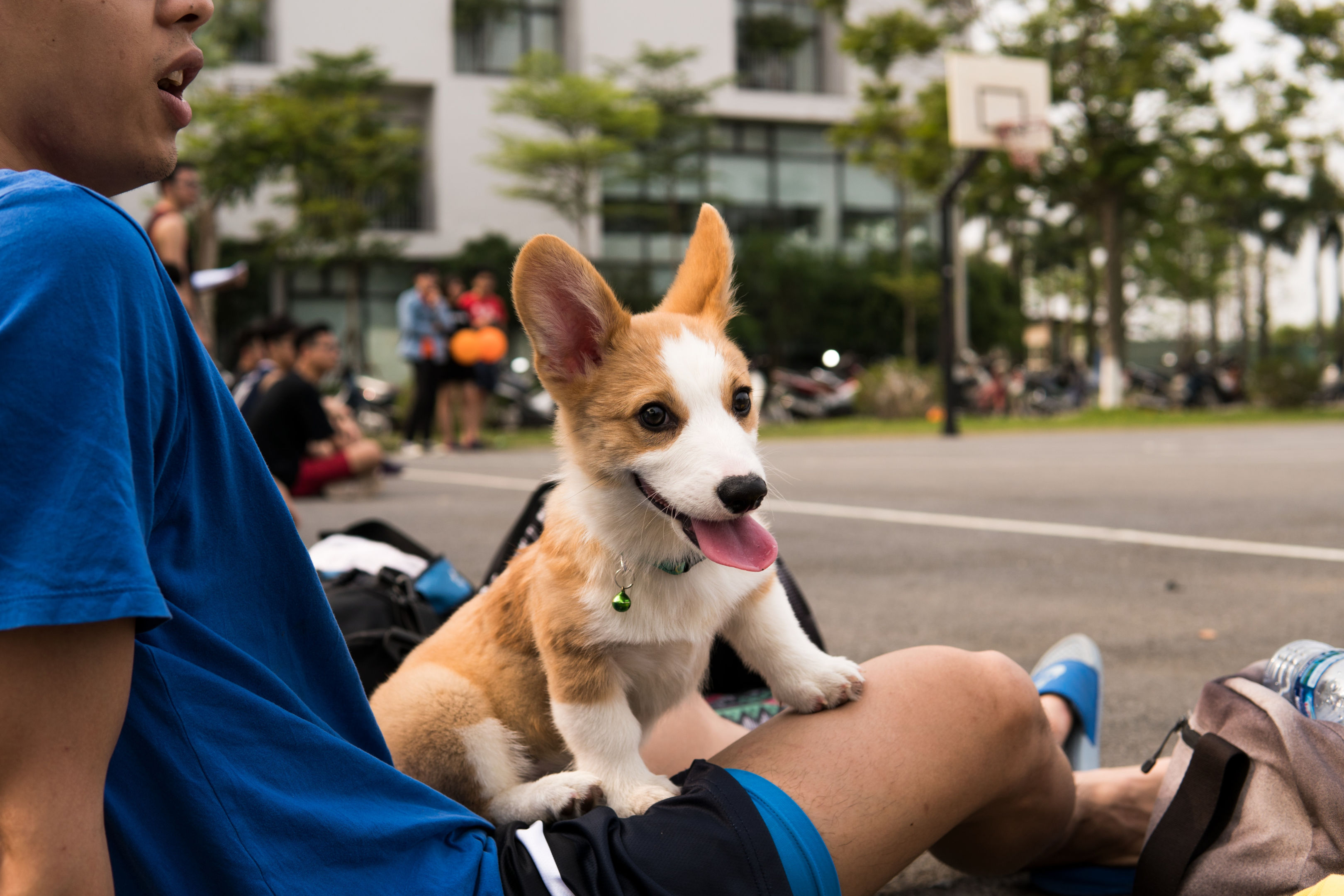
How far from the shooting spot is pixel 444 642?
2137 mm

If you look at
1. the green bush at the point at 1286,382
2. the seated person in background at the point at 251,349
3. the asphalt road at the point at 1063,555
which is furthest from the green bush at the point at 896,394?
the seated person in background at the point at 251,349

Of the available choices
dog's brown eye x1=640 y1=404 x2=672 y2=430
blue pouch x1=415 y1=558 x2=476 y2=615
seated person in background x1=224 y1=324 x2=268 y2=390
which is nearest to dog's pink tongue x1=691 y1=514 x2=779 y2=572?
dog's brown eye x1=640 y1=404 x2=672 y2=430

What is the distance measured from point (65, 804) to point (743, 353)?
4.81 feet

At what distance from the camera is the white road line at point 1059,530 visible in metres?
5.96

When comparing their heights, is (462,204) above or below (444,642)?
above

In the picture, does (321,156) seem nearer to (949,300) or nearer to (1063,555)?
(949,300)

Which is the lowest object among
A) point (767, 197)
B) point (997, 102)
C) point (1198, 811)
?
point (1198, 811)

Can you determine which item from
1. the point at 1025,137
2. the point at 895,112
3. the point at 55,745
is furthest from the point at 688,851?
the point at 895,112

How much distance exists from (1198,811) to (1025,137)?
69.3 feet

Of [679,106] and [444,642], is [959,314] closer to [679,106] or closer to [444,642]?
[679,106]

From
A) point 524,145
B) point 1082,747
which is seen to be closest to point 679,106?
point 524,145

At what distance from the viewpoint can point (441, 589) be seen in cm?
303

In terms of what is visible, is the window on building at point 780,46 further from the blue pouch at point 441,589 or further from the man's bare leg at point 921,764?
the man's bare leg at point 921,764

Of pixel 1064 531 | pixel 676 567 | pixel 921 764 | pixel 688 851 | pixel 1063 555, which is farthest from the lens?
pixel 1064 531
